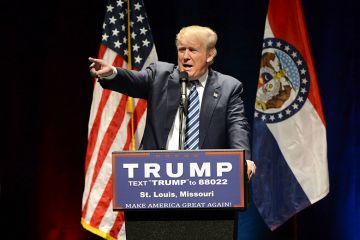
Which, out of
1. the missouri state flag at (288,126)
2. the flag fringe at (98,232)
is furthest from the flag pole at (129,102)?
the missouri state flag at (288,126)

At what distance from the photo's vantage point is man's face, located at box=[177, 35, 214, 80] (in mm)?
3051

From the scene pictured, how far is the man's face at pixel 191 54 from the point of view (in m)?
3.05

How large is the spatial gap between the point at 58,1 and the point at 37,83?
661 millimetres

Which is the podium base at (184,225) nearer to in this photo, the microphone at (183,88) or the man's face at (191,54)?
the microphone at (183,88)

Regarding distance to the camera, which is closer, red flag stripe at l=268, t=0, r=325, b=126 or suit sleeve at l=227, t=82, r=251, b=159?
suit sleeve at l=227, t=82, r=251, b=159

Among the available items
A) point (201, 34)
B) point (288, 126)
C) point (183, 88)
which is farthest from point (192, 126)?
point (288, 126)

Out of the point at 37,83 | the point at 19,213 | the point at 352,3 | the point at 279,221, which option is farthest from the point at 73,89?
the point at 352,3

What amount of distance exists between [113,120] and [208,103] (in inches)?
65.1

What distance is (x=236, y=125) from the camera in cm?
308

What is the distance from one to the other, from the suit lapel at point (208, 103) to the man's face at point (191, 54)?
0.10 metres

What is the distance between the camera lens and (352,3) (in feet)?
16.6

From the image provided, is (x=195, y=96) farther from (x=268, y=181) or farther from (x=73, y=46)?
(x=73, y=46)

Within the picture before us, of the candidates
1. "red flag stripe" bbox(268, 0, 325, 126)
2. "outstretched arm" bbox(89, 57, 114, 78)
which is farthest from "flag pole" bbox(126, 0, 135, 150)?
"outstretched arm" bbox(89, 57, 114, 78)

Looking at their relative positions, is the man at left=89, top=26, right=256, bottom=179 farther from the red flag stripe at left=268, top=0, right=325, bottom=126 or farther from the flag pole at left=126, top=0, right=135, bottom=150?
the red flag stripe at left=268, top=0, right=325, bottom=126
